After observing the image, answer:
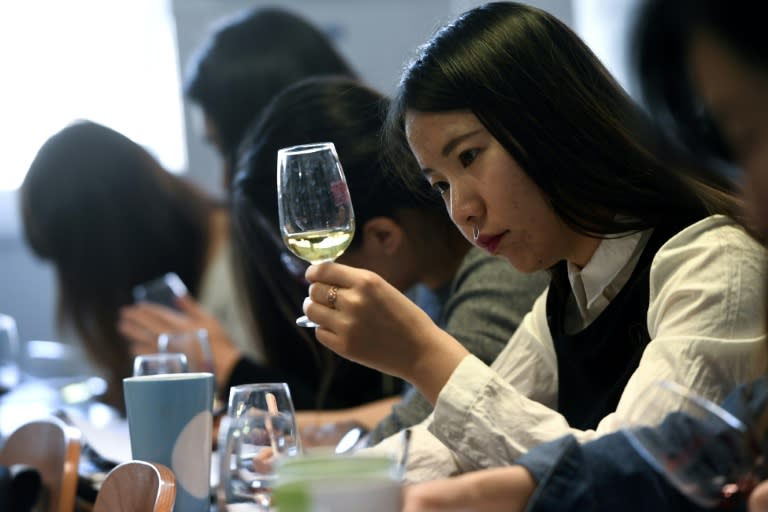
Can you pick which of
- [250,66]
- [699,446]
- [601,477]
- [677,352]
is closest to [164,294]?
[250,66]

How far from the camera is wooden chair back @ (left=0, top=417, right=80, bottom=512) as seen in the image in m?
1.39

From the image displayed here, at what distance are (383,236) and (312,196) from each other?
25.0 inches

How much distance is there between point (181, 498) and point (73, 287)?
1.99m

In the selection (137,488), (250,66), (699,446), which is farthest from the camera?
(250,66)

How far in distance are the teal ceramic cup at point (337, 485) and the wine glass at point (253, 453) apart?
7.6 inches

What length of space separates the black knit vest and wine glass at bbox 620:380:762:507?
580 millimetres

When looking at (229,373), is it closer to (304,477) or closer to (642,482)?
(642,482)

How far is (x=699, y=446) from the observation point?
0.85 meters

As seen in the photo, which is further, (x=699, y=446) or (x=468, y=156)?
(x=468, y=156)

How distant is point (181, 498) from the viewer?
4.21 ft

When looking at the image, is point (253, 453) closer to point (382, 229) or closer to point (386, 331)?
point (386, 331)

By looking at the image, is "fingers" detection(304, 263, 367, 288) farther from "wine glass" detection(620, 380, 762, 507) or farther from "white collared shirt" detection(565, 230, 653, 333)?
"wine glass" detection(620, 380, 762, 507)

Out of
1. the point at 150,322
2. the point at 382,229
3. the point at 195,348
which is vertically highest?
the point at 382,229

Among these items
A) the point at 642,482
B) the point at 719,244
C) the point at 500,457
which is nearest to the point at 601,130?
the point at 719,244
